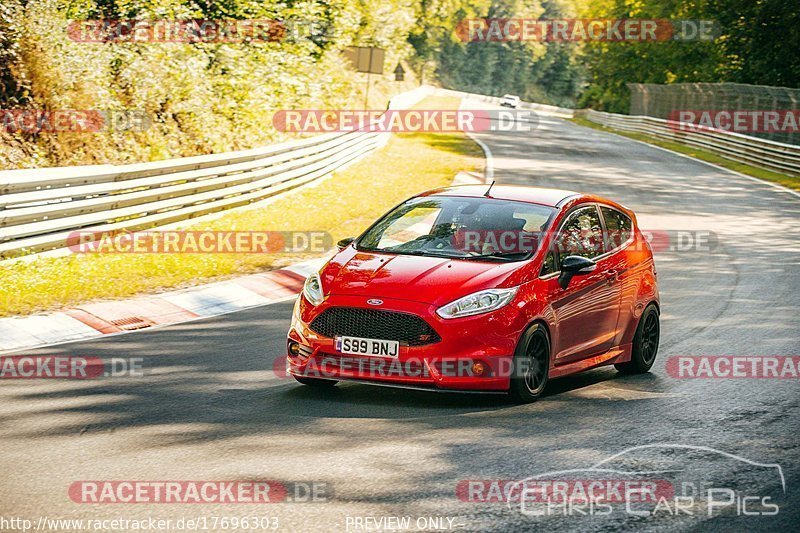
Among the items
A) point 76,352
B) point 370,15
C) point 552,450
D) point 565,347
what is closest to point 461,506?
point 552,450

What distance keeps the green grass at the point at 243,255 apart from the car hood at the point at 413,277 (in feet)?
14.6

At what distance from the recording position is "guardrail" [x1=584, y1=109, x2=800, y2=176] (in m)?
34.9

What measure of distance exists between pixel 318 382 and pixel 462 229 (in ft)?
5.74

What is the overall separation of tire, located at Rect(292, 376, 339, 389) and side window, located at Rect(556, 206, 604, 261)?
7.12 ft

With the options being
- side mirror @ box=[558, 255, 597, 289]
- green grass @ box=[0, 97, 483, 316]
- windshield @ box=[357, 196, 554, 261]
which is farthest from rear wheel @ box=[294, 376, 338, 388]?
green grass @ box=[0, 97, 483, 316]

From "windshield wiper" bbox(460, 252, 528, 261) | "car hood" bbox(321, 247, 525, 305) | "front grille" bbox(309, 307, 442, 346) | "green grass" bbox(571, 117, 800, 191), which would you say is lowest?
"green grass" bbox(571, 117, 800, 191)

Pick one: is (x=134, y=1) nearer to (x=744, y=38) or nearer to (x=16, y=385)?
(x=16, y=385)

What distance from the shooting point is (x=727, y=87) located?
46594 millimetres

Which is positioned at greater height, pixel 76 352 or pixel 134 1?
pixel 134 1

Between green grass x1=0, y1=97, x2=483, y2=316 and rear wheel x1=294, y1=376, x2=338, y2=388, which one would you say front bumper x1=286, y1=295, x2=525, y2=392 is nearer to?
rear wheel x1=294, y1=376, x2=338, y2=388

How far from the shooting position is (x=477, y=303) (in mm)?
8250

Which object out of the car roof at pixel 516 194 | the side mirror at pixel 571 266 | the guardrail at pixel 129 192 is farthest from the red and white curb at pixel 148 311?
the side mirror at pixel 571 266

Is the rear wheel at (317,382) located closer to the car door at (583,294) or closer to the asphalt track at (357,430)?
the asphalt track at (357,430)

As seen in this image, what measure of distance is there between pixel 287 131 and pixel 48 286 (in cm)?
1771
